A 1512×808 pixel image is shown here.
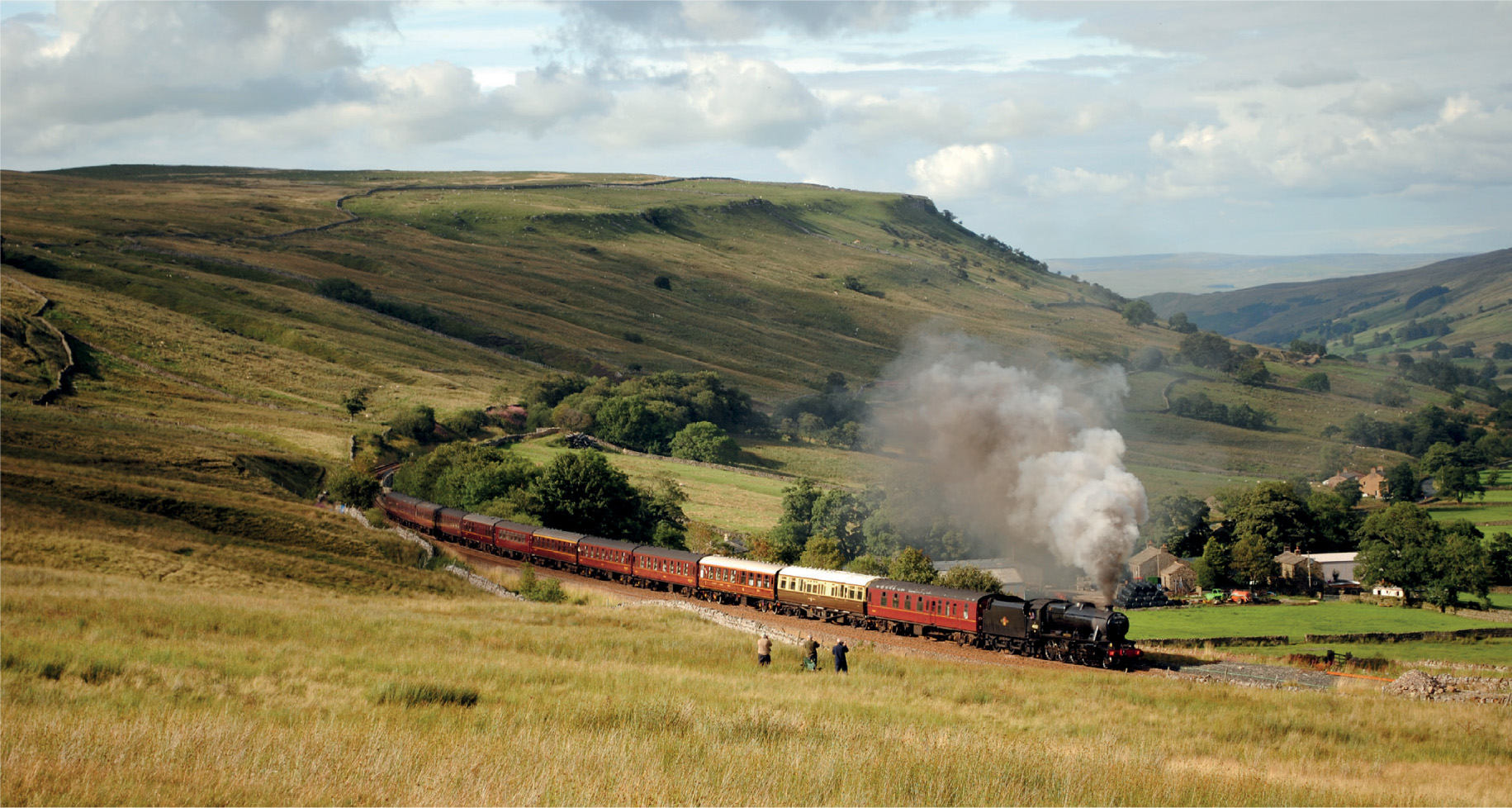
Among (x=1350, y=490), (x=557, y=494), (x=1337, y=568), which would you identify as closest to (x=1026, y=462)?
(x=557, y=494)

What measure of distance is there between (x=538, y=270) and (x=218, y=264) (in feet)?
192

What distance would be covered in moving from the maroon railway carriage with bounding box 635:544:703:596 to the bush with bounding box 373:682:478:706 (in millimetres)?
30004

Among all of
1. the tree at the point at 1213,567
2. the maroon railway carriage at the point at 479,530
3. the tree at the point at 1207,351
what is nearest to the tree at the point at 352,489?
the maroon railway carriage at the point at 479,530

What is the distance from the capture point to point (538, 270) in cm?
19100

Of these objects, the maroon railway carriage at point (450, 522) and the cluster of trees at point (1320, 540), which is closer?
the maroon railway carriage at point (450, 522)

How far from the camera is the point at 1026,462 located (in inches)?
2231

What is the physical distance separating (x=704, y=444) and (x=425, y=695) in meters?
85.8

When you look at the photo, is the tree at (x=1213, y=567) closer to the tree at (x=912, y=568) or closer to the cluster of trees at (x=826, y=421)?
the tree at (x=912, y=568)

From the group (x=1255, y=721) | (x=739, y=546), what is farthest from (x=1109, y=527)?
(x=739, y=546)

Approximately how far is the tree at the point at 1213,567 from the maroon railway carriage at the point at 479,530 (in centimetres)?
5507

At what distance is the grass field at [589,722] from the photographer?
12188mm

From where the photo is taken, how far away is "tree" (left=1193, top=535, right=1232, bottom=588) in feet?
262

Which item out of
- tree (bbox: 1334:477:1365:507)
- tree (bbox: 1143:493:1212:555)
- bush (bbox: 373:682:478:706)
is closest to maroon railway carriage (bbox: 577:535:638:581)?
bush (bbox: 373:682:478:706)

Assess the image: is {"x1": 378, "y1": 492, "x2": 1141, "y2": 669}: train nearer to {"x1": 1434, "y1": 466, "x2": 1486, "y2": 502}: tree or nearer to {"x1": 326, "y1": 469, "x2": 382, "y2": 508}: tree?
{"x1": 326, "y1": 469, "x2": 382, "y2": 508}: tree
